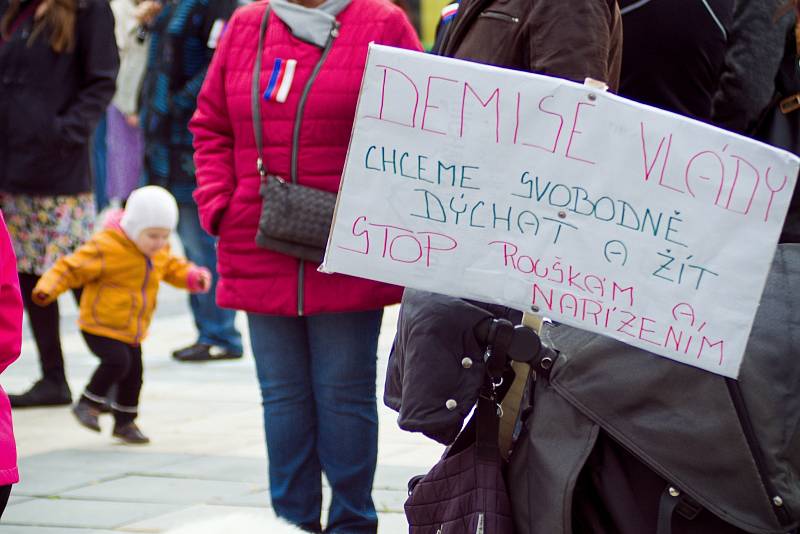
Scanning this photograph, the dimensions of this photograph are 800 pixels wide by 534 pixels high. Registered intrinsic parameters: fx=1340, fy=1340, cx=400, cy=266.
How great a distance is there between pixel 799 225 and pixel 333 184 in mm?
1356

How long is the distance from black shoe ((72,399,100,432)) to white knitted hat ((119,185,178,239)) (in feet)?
2.46

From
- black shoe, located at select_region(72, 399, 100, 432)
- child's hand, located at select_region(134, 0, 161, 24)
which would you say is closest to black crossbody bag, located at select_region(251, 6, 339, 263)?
black shoe, located at select_region(72, 399, 100, 432)

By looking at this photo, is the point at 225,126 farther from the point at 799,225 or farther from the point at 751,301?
the point at 751,301

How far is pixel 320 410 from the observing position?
4.12m

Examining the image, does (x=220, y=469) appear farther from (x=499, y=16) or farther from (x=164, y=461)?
(x=499, y=16)

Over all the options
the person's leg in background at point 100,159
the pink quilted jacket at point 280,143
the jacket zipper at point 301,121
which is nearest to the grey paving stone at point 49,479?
the pink quilted jacket at point 280,143

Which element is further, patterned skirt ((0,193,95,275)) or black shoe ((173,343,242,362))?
black shoe ((173,343,242,362))

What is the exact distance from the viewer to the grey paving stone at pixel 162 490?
483 cm

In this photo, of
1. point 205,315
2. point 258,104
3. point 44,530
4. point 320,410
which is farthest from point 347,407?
point 205,315

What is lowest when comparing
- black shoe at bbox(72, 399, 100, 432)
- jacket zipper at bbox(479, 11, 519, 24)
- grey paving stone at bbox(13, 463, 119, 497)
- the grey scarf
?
black shoe at bbox(72, 399, 100, 432)

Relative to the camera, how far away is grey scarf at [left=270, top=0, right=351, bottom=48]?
395 cm

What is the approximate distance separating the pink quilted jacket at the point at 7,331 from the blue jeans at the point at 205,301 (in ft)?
15.2

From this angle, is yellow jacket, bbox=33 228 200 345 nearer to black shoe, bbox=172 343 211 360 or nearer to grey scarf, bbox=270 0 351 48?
black shoe, bbox=172 343 211 360

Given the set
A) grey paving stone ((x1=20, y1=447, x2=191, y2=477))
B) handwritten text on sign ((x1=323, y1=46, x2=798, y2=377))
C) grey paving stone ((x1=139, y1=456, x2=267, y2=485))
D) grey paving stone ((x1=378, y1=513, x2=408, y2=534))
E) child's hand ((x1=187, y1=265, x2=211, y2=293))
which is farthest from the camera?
child's hand ((x1=187, y1=265, x2=211, y2=293))
